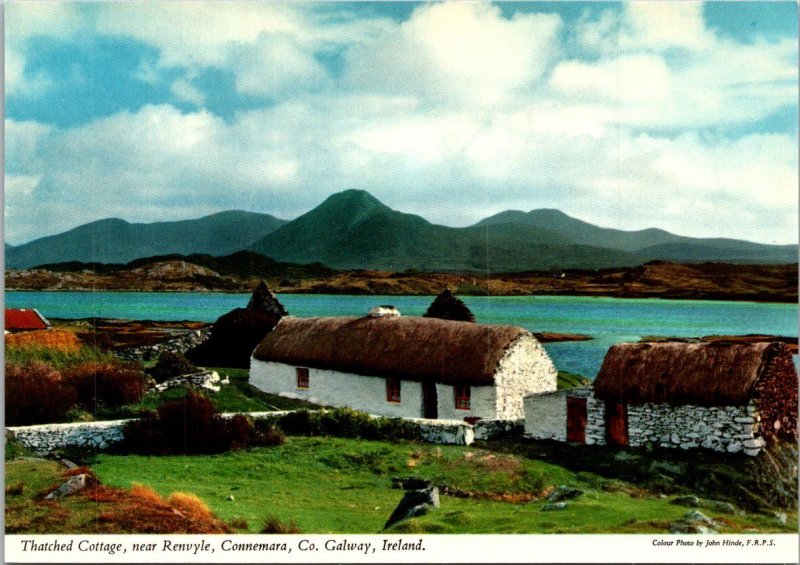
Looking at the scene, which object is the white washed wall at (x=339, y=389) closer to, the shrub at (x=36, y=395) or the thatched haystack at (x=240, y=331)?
the thatched haystack at (x=240, y=331)

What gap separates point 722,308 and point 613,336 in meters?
1.55

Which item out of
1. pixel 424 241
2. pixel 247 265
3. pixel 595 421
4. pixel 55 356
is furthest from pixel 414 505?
pixel 55 356

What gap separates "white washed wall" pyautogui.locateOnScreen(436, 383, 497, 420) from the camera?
10898mm

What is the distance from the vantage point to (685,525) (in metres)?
9.84

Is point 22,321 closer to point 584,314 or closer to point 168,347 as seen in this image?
point 168,347

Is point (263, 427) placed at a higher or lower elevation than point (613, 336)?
lower

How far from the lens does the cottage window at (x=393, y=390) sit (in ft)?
36.8

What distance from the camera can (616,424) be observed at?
10.7 metres

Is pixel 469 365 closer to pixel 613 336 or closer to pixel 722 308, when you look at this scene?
pixel 613 336

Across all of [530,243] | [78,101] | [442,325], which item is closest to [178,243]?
[78,101]

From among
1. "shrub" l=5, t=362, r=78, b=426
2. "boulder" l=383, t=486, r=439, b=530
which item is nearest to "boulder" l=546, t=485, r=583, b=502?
"boulder" l=383, t=486, r=439, b=530

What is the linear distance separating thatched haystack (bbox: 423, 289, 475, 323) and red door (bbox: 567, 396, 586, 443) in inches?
71.1

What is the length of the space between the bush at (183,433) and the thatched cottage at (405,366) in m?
1.15

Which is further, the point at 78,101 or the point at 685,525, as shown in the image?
the point at 78,101
